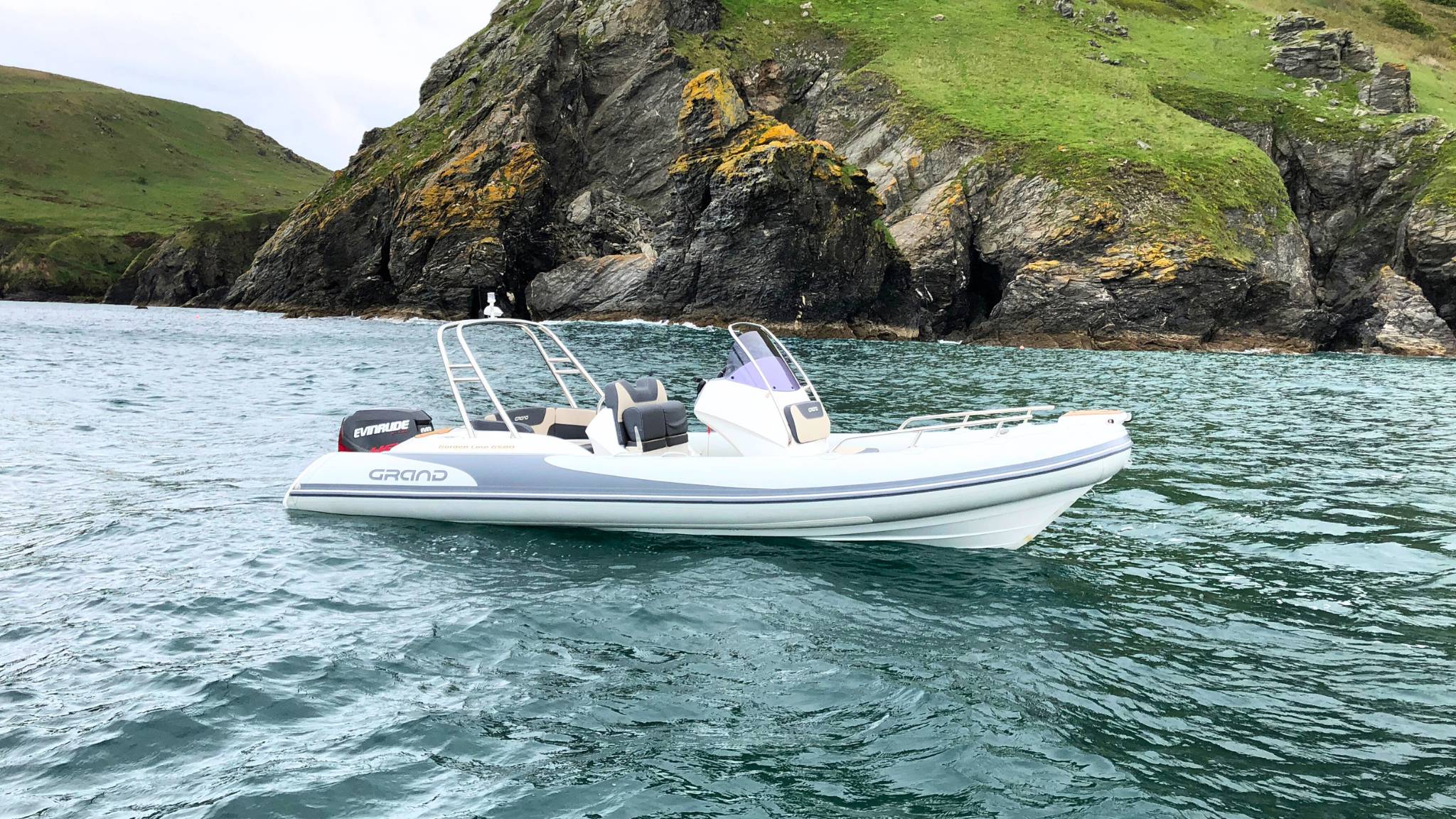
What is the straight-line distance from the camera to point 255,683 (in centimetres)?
566

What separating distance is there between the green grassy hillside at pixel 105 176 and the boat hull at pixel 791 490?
10772cm

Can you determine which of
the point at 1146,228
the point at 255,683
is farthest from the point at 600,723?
the point at 1146,228

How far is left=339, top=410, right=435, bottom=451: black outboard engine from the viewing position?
10.2m

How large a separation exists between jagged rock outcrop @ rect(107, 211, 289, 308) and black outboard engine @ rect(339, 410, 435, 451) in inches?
3206

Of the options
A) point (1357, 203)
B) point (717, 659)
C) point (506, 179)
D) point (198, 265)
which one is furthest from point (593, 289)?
point (198, 265)

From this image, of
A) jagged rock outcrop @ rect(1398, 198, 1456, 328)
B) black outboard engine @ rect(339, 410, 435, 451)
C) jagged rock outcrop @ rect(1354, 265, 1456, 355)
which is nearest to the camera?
black outboard engine @ rect(339, 410, 435, 451)

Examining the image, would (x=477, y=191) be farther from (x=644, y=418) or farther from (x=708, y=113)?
(x=644, y=418)

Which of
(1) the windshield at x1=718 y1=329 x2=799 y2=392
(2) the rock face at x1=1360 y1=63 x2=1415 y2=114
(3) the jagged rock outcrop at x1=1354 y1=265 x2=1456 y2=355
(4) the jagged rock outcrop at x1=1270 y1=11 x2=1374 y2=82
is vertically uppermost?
(4) the jagged rock outcrop at x1=1270 y1=11 x2=1374 y2=82

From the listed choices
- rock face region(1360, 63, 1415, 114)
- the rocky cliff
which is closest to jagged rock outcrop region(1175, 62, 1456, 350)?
the rocky cliff

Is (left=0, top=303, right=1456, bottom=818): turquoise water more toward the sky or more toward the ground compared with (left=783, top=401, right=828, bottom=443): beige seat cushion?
more toward the ground

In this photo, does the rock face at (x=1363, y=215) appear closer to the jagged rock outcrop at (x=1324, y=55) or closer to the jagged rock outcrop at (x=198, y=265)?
the jagged rock outcrop at (x=1324, y=55)

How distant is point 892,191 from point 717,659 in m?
53.5

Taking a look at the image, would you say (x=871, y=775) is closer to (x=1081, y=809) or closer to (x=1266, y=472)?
(x=1081, y=809)

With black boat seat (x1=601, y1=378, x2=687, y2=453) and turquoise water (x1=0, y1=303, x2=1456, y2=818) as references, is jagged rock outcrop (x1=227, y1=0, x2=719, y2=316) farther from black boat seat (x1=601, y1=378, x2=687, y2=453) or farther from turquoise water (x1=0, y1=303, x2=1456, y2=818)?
black boat seat (x1=601, y1=378, x2=687, y2=453)
